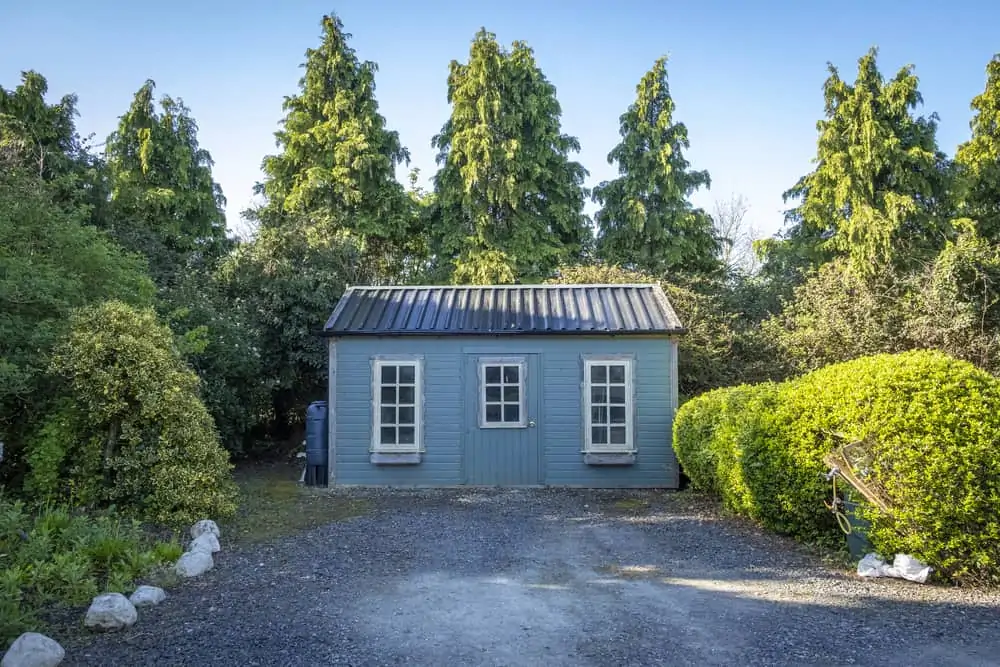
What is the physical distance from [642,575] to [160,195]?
17.0 metres

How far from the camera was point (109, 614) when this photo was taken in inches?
147

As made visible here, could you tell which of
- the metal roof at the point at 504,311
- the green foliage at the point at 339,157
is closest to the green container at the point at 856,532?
the metal roof at the point at 504,311

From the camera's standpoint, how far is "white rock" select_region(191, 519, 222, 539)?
6032 millimetres

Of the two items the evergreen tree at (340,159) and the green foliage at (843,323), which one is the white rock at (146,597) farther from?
the evergreen tree at (340,159)

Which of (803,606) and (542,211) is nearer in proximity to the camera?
(803,606)

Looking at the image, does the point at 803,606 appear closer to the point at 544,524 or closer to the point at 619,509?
the point at 544,524

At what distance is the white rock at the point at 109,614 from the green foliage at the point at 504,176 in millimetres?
14265

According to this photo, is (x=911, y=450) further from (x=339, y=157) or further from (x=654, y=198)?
(x=339, y=157)

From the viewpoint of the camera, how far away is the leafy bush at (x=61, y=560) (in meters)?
3.89

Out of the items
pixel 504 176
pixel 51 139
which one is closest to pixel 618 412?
pixel 504 176

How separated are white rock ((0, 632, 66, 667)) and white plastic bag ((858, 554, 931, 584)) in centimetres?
507

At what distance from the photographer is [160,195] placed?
17.4 metres

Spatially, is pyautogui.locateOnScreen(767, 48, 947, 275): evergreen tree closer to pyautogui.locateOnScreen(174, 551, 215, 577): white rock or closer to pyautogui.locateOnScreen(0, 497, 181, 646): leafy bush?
pyautogui.locateOnScreen(174, 551, 215, 577): white rock

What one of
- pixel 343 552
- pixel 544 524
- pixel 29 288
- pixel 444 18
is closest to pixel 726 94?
pixel 444 18
